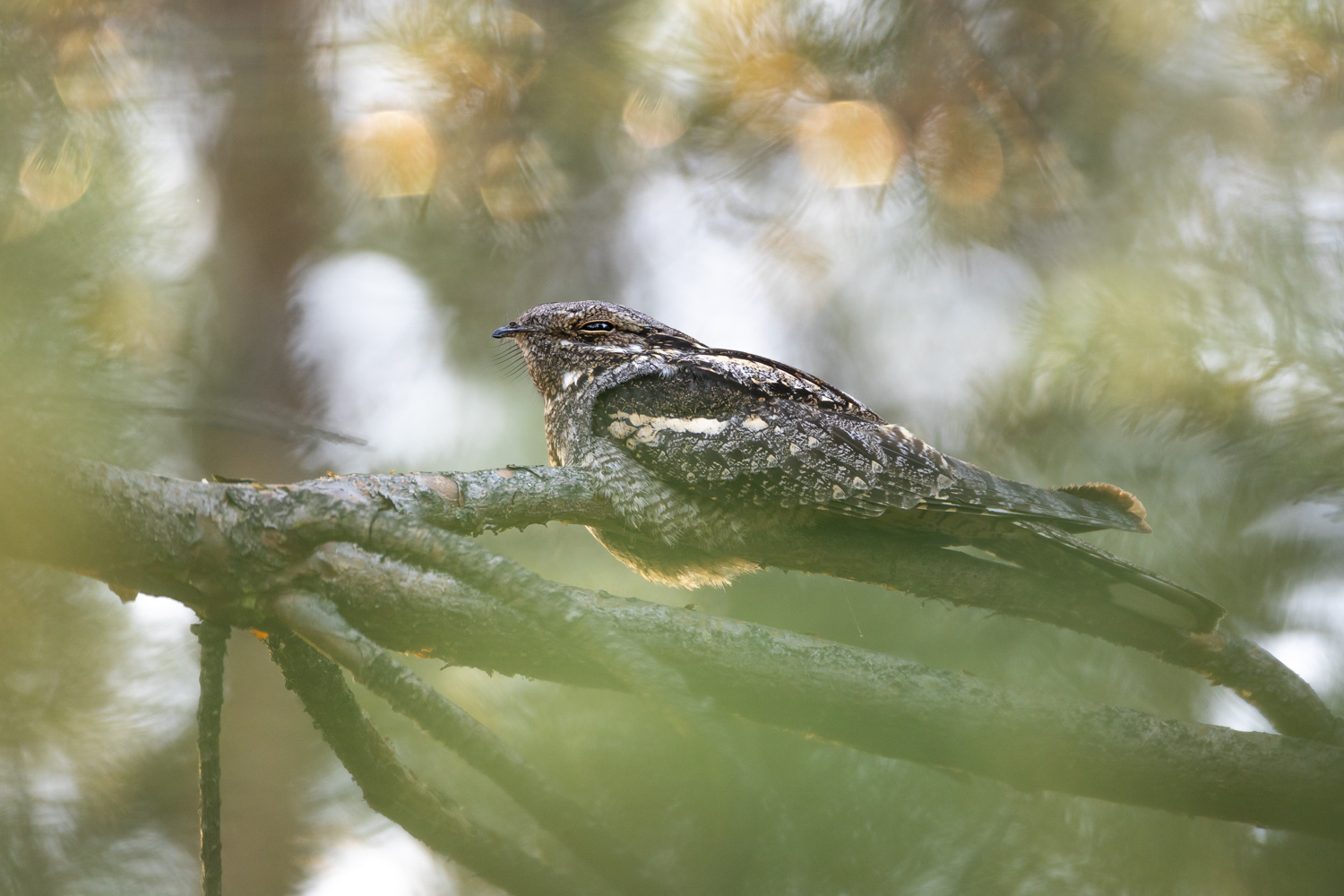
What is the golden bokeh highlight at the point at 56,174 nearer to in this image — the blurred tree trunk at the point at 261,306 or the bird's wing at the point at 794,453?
the blurred tree trunk at the point at 261,306

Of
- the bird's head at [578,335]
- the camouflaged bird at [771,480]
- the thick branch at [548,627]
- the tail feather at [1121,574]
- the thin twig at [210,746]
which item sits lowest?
the thin twig at [210,746]

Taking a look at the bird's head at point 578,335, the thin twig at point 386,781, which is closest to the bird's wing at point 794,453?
the bird's head at point 578,335

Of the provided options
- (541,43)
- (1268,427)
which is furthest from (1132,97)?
(541,43)

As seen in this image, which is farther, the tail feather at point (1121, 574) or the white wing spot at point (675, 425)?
the white wing spot at point (675, 425)

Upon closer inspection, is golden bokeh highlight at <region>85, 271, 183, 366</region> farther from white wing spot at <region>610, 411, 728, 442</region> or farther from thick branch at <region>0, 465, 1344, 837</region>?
white wing spot at <region>610, 411, 728, 442</region>

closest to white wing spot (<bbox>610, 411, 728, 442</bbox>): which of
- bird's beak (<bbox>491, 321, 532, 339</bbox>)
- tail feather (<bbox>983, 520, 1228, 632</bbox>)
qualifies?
bird's beak (<bbox>491, 321, 532, 339</bbox>)

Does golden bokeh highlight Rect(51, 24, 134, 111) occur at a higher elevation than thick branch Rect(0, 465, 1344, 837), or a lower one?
higher
